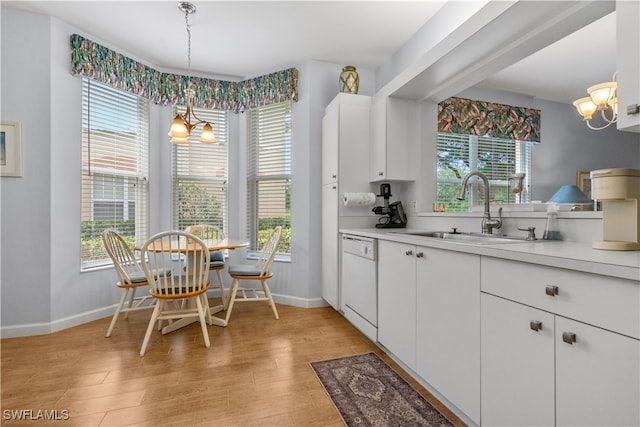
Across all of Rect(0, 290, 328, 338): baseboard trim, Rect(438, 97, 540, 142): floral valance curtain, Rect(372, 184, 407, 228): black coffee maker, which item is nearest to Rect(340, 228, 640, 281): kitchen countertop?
Rect(438, 97, 540, 142): floral valance curtain

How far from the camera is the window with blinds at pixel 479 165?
2.26 metres

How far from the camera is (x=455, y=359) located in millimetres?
1492

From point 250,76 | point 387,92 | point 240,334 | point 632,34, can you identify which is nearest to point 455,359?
point 632,34

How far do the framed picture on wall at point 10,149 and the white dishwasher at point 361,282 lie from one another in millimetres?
2919

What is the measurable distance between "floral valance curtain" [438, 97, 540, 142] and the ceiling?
16 cm

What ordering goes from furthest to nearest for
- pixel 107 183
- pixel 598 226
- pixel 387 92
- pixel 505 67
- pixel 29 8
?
pixel 107 183 < pixel 387 92 < pixel 29 8 < pixel 505 67 < pixel 598 226

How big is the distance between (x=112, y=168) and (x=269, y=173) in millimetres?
1707

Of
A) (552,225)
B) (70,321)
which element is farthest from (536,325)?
(70,321)

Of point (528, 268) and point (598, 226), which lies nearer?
point (528, 268)

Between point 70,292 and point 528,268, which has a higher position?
point 528,268

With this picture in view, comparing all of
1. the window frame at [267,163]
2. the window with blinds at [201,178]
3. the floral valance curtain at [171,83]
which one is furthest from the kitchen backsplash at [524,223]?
the window with blinds at [201,178]

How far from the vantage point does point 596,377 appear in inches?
36.1

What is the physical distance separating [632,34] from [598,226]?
31.5 inches

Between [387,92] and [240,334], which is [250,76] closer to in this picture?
[387,92]
